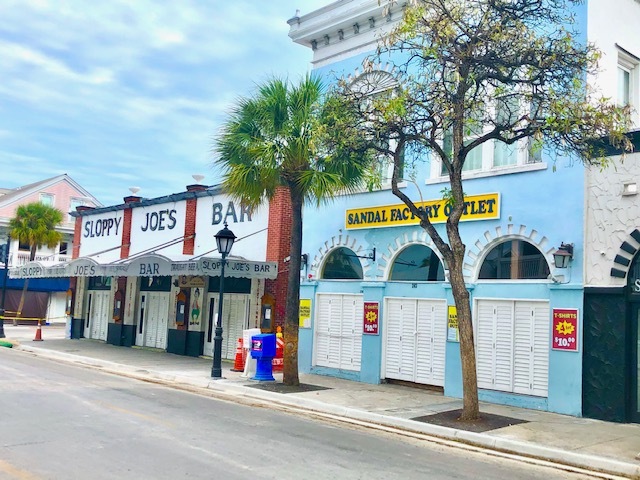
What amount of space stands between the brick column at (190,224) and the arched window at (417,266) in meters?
10.1

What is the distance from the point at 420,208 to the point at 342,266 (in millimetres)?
4937

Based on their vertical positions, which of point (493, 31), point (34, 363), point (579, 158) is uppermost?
point (493, 31)

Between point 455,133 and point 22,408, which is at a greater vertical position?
point 455,133

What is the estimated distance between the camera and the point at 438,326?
15.6 meters

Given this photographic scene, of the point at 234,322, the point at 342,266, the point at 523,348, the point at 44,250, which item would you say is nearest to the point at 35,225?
the point at 44,250

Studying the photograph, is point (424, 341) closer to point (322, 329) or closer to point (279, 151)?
point (322, 329)

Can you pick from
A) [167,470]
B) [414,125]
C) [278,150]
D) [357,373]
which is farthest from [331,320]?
[167,470]

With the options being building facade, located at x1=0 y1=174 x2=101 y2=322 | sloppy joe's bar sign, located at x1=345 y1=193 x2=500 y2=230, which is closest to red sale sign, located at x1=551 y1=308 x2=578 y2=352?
sloppy joe's bar sign, located at x1=345 y1=193 x2=500 y2=230

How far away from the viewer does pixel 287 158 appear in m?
14.9

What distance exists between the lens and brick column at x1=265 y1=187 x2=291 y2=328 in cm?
2042

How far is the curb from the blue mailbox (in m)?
0.90

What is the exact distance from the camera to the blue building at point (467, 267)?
13.3 m

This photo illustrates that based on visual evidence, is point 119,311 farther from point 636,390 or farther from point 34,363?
point 636,390

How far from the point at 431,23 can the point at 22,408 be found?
9.81m
